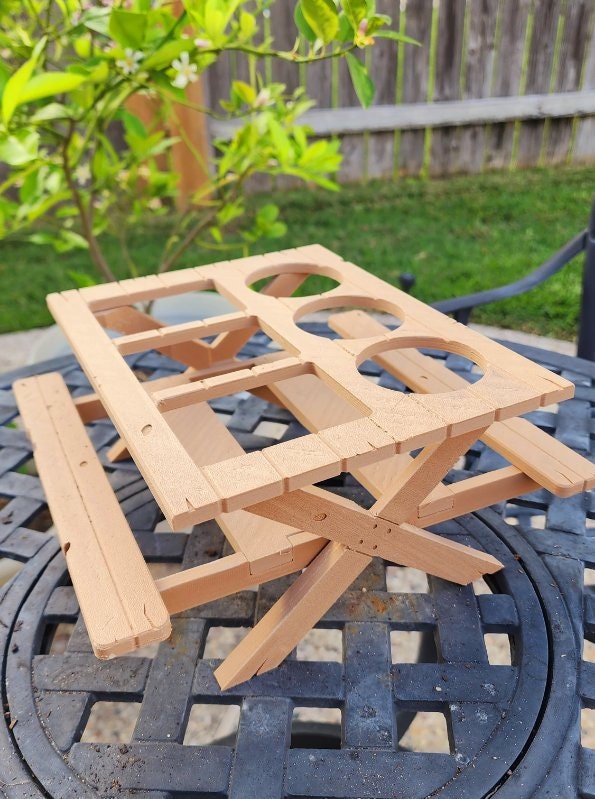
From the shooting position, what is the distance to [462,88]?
4441 mm

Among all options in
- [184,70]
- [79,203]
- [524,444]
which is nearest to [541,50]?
[79,203]

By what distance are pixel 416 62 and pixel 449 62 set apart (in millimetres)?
215

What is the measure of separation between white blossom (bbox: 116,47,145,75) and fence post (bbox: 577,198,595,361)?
3.88 feet

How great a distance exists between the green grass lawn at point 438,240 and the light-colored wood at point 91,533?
1.97 meters

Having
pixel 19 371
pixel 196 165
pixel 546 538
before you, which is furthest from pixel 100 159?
pixel 196 165

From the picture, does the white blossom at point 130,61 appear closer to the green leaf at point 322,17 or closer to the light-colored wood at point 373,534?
the green leaf at point 322,17

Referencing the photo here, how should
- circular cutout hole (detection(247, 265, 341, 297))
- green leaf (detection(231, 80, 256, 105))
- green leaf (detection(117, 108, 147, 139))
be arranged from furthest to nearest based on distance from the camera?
1. green leaf (detection(231, 80, 256, 105))
2. green leaf (detection(117, 108, 147, 139))
3. circular cutout hole (detection(247, 265, 341, 297))

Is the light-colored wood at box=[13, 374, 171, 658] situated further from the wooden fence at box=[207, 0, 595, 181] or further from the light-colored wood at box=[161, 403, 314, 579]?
the wooden fence at box=[207, 0, 595, 181]

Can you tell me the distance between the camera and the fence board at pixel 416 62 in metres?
4.23

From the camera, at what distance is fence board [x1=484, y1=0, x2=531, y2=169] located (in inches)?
172

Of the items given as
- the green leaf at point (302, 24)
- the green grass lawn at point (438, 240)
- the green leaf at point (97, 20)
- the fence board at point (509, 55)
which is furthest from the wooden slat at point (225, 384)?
the fence board at point (509, 55)

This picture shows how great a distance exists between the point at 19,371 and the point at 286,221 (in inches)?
102

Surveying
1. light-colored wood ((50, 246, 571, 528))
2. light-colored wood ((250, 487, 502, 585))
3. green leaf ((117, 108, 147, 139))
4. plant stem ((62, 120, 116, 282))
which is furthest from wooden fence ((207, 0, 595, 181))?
light-colored wood ((250, 487, 502, 585))

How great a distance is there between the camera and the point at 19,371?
1.86m
